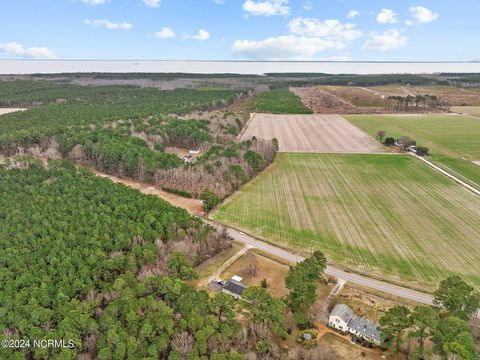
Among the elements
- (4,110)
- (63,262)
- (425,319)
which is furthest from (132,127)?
(425,319)

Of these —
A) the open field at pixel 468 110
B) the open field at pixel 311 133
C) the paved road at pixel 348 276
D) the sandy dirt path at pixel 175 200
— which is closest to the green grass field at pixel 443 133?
the open field at pixel 311 133

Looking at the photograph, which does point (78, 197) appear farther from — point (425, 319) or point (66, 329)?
point (425, 319)

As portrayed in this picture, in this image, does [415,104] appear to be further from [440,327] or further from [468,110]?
[440,327]

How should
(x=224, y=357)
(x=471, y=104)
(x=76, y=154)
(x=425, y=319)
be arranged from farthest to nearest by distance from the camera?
(x=471, y=104) < (x=76, y=154) < (x=425, y=319) < (x=224, y=357)

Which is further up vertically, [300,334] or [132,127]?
[132,127]

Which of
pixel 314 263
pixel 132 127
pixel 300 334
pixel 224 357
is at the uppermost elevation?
pixel 132 127

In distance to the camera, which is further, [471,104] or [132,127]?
[471,104]

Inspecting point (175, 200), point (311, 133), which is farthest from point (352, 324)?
point (311, 133)
